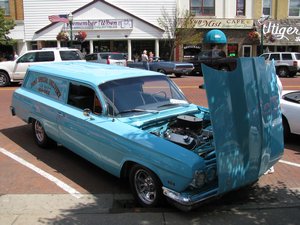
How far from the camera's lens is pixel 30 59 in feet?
58.6

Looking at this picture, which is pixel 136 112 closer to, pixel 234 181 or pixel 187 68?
pixel 234 181

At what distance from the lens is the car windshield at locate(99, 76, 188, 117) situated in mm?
5427

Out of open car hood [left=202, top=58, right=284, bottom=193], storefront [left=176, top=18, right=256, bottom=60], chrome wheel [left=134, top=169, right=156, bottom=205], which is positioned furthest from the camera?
storefront [left=176, top=18, right=256, bottom=60]

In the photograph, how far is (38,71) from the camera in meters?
7.32

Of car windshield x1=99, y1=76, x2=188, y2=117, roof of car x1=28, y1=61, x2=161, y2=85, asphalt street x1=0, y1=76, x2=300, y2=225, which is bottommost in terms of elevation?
asphalt street x1=0, y1=76, x2=300, y2=225

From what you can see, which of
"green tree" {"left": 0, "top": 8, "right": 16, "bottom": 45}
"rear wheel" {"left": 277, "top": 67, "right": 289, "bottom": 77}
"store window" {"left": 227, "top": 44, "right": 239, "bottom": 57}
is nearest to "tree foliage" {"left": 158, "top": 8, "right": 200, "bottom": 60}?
"store window" {"left": 227, "top": 44, "right": 239, "bottom": 57}

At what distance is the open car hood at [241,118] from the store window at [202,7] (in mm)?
28981

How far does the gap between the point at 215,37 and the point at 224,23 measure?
229cm

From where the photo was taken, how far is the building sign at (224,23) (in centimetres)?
3198

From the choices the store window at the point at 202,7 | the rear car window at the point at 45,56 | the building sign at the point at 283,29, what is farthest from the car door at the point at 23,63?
the building sign at the point at 283,29

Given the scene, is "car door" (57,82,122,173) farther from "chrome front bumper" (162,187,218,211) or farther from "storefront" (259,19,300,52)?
"storefront" (259,19,300,52)

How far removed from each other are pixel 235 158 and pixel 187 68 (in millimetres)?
19194

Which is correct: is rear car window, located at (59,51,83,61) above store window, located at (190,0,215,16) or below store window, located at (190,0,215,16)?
below

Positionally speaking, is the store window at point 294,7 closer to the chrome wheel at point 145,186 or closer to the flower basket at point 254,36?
the flower basket at point 254,36
